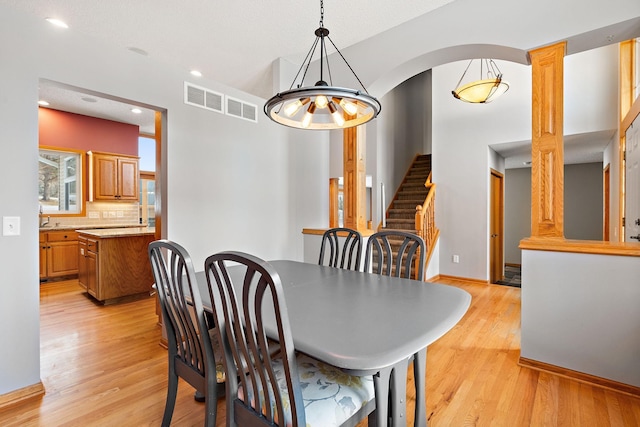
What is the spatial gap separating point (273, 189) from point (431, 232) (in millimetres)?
3048

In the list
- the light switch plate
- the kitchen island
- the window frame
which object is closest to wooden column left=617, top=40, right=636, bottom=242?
the light switch plate

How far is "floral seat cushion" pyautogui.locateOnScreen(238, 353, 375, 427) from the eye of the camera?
110 cm

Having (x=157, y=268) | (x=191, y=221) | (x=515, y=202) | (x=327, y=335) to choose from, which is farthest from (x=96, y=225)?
(x=515, y=202)

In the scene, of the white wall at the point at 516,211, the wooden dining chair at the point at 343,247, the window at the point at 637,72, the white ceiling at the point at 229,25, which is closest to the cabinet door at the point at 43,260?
the white ceiling at the point at 229,25

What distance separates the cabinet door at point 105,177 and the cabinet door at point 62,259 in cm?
93

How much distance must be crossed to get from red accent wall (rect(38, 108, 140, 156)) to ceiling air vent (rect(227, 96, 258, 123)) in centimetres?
364

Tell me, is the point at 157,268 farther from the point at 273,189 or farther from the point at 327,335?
the point at 273,189

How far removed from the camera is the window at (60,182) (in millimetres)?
5184

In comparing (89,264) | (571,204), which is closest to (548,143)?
(89,264)

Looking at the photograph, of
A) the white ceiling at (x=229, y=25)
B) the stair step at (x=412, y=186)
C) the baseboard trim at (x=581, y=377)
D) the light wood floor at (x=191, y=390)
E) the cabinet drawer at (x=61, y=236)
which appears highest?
the white ceiling at (x=229, y=25)

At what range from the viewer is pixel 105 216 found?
19.1ft

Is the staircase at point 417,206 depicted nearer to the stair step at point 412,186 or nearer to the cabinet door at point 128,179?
the stair step at point 412,186

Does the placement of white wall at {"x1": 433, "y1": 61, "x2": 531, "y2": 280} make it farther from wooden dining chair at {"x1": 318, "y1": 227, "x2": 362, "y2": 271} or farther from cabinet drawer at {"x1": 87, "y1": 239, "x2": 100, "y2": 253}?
cabinet drawer at {"x1": 87, "y1": 239, "x2": 100, "y2": 253}

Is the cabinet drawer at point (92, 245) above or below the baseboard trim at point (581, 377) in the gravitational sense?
above
